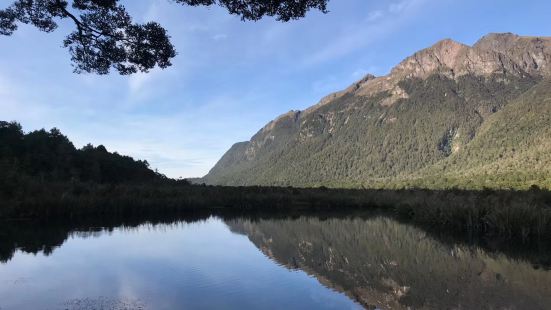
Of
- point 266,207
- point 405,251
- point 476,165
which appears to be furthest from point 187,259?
point 476,165

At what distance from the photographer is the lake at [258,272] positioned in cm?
891

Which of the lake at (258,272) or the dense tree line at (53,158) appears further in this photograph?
the dense tree line at (53,158)

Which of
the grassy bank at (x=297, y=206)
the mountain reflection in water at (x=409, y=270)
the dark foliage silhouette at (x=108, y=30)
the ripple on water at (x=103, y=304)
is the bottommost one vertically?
the mountain reflection in water at (x=409, y=270)

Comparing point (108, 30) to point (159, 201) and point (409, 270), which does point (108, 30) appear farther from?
point (159, 201)

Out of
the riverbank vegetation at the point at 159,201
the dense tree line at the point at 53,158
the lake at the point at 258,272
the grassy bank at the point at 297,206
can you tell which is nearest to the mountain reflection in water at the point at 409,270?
the lake at the point at 258,272

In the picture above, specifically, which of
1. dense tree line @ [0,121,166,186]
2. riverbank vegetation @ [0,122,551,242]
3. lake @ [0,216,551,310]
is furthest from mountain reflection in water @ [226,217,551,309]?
dense tree line @ [0,121,166,186]

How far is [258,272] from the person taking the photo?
484 inches

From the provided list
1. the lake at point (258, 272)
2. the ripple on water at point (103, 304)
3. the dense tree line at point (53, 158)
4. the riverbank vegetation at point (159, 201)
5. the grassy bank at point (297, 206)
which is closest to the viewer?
the ripple on water at point (103, 304)

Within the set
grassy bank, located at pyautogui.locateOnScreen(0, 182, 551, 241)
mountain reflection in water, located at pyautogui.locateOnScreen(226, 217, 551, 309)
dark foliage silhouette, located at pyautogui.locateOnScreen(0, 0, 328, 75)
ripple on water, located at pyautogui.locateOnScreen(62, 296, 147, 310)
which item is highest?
dark foliage silhouette, located at pyautogui.locateOnScreen(0, 0, 328, 75)

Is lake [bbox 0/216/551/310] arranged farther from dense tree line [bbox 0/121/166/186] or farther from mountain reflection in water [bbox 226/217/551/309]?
dense tree line [bbox 0/121/166/186]

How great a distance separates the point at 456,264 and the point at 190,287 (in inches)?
307

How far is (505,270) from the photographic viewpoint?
11750 mm

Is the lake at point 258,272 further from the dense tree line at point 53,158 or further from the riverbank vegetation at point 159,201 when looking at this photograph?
the dense tree line at point 53,158

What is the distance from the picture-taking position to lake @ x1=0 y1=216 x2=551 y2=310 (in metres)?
8.91
